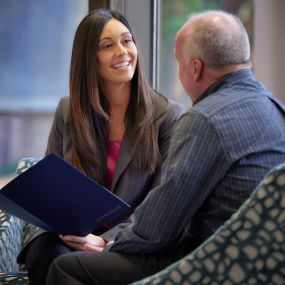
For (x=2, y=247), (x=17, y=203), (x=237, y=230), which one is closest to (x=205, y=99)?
(x=237, y=230)

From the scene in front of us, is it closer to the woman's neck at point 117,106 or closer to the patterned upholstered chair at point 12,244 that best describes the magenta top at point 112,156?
the woman's neck at point 117,106

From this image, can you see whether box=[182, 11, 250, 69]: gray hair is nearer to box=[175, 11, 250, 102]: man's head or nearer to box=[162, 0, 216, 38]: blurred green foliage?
box=[175, 11, 250, 102]: man's head

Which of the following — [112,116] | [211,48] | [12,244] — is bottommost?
[12,244]

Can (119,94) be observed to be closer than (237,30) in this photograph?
No

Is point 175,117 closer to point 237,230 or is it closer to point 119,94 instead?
point 119,94

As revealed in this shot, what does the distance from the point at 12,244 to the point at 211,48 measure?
3.93 feet

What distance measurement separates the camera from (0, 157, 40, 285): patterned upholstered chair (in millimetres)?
2049

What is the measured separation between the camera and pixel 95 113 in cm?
218

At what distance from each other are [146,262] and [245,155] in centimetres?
42

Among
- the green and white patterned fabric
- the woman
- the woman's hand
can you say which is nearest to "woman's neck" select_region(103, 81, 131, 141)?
the woman

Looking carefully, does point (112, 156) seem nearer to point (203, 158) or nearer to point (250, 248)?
point (203, 158)

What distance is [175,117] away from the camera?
214 centimetres

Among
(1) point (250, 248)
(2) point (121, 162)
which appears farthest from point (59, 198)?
(1) point (250, 248)

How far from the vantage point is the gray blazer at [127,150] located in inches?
80.8
